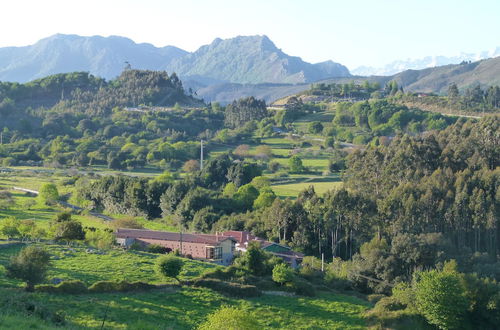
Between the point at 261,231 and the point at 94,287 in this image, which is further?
the point at 261,231

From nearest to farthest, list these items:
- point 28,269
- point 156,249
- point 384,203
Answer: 1. point 28,269
2. point 156,249
3. point 384,203

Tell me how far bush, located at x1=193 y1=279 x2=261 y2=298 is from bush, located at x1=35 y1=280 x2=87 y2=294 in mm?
4908

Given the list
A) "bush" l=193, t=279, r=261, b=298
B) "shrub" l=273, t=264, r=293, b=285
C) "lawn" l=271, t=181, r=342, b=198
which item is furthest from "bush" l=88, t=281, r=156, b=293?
"lawn" l=271, t=181, r=342, b=198

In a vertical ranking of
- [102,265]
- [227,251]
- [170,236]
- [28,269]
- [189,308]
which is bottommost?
[227,251]

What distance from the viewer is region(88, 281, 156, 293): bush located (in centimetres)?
2381

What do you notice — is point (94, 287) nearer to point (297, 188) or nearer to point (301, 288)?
point (301, 288)

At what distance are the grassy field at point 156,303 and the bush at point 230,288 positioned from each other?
1.47 ft

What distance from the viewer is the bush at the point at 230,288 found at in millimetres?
25969

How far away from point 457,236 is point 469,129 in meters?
16.1

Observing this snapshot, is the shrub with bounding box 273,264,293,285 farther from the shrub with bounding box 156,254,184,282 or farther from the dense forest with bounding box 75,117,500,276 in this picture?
the dense forest with bounding box 75,117,500,276

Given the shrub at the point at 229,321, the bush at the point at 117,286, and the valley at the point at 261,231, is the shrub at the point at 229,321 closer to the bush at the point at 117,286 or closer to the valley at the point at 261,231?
the valley at the point at 261,231

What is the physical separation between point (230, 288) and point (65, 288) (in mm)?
6777

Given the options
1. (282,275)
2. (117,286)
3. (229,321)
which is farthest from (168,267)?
(229,321)

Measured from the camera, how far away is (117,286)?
24.3m
